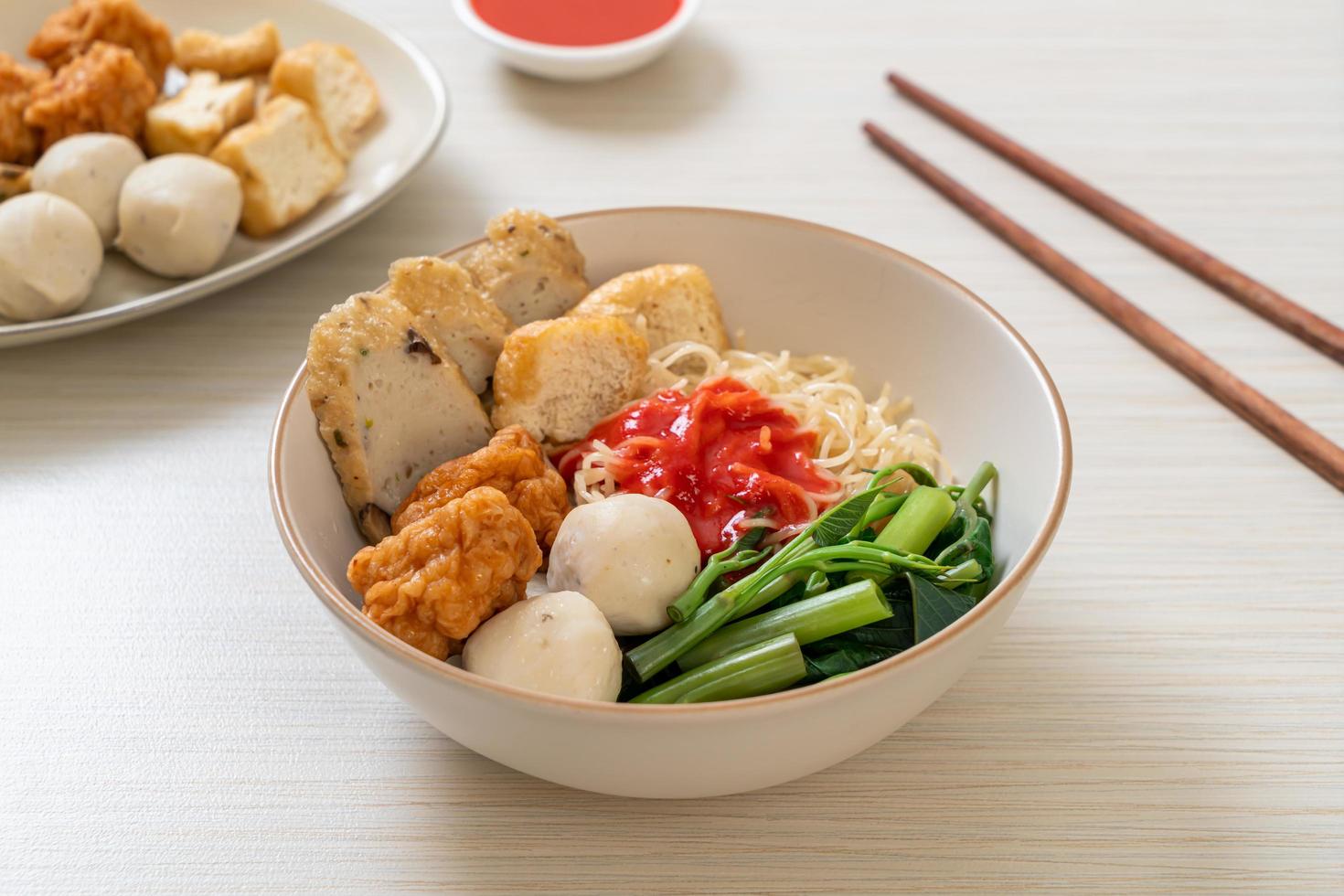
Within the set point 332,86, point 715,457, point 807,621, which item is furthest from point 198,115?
point 807,621

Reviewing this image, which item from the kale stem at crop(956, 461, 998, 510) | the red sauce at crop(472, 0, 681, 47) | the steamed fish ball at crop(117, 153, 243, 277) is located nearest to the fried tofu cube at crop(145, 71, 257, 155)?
the steamed fish ball at crop(117, 153, 243, 277)

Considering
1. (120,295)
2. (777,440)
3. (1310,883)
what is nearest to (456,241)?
(120,295)

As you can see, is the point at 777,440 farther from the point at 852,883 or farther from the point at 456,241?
the point at 456,241

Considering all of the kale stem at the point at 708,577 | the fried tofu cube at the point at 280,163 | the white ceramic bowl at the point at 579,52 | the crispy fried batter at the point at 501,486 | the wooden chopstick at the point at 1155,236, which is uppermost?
the wooden chopstick at the point at 1155,236

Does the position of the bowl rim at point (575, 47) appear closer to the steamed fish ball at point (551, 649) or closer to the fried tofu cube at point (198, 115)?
the fried tofu cube at point (198, 115)

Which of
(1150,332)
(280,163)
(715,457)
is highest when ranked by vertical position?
(1150,332)

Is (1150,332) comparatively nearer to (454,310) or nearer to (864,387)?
(864,387)

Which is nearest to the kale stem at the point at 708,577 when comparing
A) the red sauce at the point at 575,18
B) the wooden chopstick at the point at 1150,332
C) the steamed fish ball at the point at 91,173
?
the wooden chopstick at the point at 1150,332
